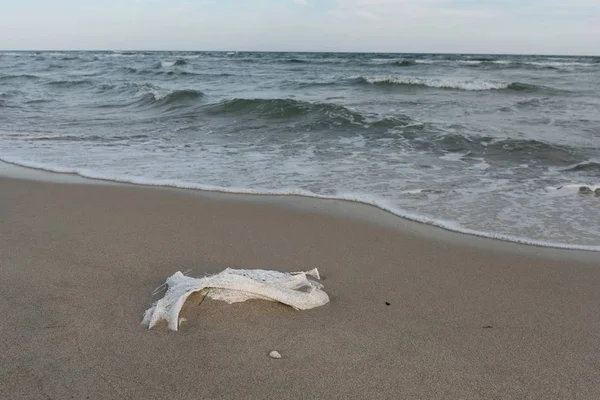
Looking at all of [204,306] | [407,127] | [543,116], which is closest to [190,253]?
[204,306]

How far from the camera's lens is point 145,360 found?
7.22 ft

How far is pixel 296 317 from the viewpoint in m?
2.60

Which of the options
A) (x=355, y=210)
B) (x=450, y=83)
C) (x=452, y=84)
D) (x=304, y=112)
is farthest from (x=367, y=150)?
(x=450, y=83)

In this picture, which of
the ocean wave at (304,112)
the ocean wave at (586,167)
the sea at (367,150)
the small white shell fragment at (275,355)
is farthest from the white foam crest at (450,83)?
the small white shell fragment at (275,355)

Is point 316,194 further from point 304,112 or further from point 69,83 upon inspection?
point 69,83

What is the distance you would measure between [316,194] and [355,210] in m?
0.60

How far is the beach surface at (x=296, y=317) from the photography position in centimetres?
209

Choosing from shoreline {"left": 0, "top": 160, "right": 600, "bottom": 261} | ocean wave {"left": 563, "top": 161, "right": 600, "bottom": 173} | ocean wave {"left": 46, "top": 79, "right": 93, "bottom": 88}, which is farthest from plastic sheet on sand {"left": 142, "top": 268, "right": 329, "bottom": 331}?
ocean wave {"left": 46, "top": 79, "right": 93, "bottom": 88}

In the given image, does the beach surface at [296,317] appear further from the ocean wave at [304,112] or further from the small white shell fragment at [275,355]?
the ocean wave at [304,112]

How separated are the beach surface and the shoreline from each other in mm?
41

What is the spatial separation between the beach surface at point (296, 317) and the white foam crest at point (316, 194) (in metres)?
0.14

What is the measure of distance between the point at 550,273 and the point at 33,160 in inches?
237

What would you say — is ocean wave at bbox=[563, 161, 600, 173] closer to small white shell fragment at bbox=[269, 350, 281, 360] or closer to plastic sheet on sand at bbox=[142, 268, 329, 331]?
plastic sheet on sand at bbox=[142, 268, 329, 331]

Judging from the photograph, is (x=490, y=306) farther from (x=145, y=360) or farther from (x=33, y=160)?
(x=33, y=160)
